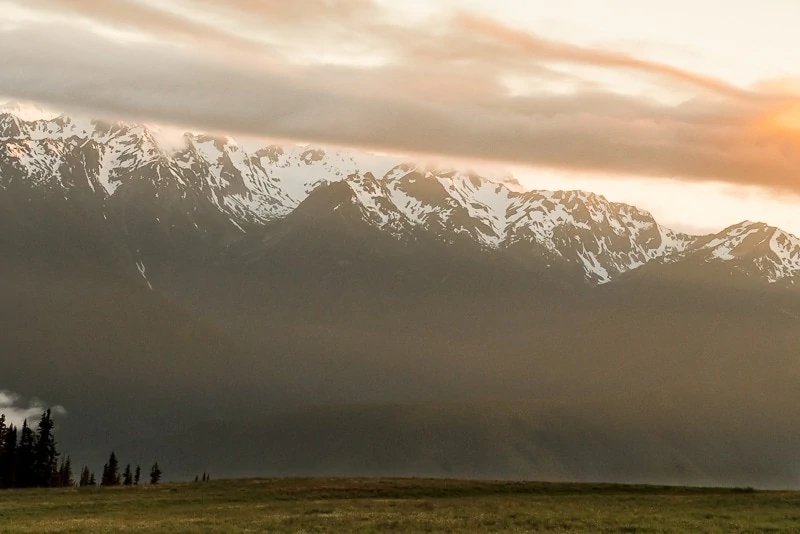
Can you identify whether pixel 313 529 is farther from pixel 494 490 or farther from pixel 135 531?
pixel 494 490

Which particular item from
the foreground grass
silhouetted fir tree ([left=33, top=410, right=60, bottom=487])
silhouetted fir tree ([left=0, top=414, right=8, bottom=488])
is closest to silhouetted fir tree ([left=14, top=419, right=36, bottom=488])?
silhouetted fir tree ([left=33, top=410, right=60, bottom=487])

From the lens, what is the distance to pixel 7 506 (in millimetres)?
97188

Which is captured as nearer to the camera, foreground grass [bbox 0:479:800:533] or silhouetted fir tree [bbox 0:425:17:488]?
foreground grass [bbox 0:479:800:533]

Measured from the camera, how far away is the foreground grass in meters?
73.6

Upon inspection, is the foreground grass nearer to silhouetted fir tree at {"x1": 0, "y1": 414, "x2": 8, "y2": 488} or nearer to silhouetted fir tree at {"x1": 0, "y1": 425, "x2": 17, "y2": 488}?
silhouetted fir tree at {"x1": 0, "y1": 425, "x2": 17, "y2": 488}

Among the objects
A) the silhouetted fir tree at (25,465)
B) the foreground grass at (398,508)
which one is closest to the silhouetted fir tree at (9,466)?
the silhouetted fir tree at (25,465)

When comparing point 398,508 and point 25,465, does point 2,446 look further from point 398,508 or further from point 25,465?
point 398,508

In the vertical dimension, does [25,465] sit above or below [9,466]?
above

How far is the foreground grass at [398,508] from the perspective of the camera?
241 feet

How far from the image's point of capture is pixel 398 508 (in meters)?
86.0

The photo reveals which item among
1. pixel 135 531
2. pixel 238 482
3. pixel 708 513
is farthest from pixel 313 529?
pixel 238 482

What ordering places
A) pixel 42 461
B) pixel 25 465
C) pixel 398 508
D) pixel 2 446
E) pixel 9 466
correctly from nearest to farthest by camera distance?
1. pixel 398 508
2. pixel 9 466
3. pixel 25 465
4. pixel 2 446
5. pixel 42 461

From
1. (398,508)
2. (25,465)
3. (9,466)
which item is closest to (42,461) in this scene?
(25,465)

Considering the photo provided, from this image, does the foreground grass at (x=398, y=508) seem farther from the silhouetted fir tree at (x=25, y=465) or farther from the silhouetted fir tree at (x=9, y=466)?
the silhouetted fir tree at (x=25, y=465)
